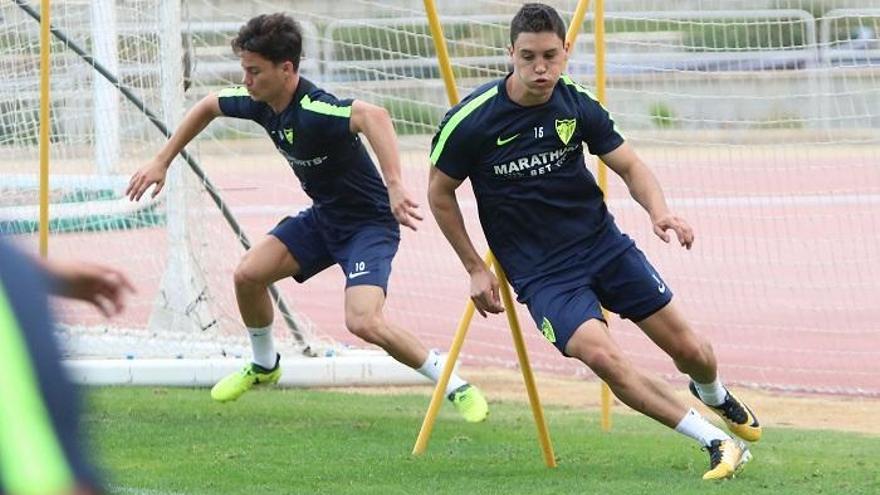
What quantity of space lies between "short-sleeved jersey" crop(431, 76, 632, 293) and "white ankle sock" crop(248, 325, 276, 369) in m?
1.96

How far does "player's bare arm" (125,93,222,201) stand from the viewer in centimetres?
787

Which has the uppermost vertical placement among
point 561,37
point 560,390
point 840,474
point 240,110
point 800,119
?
point 561,37

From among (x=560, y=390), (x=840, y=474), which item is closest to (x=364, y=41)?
(x=560, y=390)

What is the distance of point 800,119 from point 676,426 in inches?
169

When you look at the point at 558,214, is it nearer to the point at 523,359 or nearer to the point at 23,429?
the point at 523,359

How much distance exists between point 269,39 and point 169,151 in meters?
0.72

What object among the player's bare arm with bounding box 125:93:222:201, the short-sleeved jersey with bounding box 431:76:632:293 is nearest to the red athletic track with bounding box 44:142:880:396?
the player's bare arm with bounding box 125:93:222:201

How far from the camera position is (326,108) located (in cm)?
805

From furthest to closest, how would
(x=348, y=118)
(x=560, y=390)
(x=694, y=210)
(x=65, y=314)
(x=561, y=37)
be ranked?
1. (x=694, y=210)
2. (x=560, y=390)
3. (x=348, y=118)
4. (x=561, y=37)
5. (x=65, y=314)

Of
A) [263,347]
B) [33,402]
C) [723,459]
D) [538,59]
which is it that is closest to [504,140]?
[538,59]

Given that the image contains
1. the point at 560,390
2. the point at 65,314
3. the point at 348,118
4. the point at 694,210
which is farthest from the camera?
the point at 694,210

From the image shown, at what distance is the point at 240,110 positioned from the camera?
8305mm

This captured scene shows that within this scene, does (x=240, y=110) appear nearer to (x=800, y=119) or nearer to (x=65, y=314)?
(x=800, y=119)

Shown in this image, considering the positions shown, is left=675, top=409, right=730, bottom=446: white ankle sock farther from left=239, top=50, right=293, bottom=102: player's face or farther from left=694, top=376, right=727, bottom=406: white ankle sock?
left=239, top=50, right=293, bottom=102: player's face
